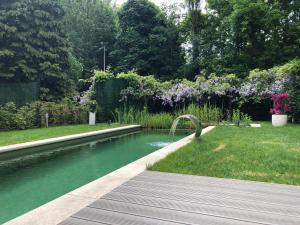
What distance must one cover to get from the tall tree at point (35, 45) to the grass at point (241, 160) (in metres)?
10.3

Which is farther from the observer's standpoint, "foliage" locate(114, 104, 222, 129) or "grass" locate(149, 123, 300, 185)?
"foliage" locate(114, 104, 222, 129)

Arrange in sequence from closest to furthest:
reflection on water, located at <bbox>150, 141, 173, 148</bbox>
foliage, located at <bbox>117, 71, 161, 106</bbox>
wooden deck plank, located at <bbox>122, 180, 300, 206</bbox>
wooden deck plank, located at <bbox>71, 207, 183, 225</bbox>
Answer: wooden deck plank, located at <bbox>71, 207, 183, 225</bbox> → wooden deck plank, located at <bbox>122, 180, 300, 206</bbox> → reflection on water, located at <bbox>150, 141, 173, 148</bbox> → foliage, located at <bbox>117, 71, 161, 106</bbox>

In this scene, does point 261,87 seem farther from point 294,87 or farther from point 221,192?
point 221,192

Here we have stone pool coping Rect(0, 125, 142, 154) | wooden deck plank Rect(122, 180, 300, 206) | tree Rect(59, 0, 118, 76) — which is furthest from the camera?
tree Rect(59, 0, 118, 76)

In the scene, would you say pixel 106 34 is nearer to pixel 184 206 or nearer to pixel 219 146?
→ pixel 219 146

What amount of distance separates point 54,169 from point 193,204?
3.47 meters

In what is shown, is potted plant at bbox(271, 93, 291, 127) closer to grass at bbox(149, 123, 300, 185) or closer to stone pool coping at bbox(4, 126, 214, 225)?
grass at bbox(149, 123, 300, 185)

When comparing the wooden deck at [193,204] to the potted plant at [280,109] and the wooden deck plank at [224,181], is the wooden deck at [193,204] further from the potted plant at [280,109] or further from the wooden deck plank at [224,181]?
the potted plant at [280,109]

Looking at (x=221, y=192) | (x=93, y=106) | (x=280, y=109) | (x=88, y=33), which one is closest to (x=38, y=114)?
(x=93, y=106)

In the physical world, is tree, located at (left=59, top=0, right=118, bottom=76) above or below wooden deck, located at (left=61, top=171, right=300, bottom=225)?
above

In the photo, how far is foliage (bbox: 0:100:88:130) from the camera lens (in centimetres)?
946

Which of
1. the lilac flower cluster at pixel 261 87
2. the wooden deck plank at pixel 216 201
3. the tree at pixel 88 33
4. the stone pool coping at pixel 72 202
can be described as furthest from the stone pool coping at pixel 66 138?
the tree at pixel 88 33

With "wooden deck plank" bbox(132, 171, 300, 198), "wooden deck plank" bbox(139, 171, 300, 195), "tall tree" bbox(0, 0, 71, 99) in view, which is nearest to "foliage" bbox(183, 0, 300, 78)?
"tall tree" bbox(0, 0, 71, 99)

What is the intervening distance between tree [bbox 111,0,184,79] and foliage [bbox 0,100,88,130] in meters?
9.43
